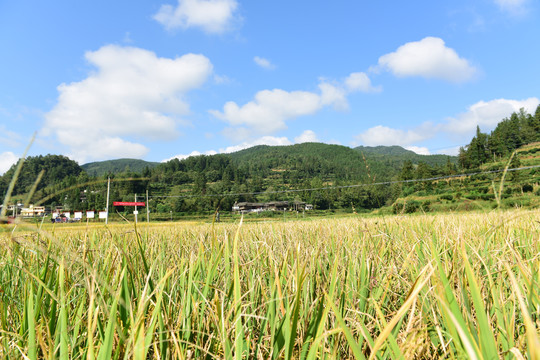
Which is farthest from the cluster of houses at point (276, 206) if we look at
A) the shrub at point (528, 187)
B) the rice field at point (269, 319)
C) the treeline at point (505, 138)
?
the treeline at point (505, 138)

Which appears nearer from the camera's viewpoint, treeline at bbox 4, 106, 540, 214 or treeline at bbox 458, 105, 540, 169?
treeline at bbox 4, 106, 540, 214

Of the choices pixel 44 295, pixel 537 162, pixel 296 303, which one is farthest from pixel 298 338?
pixel 537 162

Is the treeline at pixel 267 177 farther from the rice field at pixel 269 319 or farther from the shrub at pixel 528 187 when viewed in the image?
the shrub at pixel 528 187

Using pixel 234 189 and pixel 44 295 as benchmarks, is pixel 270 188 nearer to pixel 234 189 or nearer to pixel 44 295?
pixel 234 189

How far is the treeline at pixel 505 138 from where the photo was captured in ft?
195

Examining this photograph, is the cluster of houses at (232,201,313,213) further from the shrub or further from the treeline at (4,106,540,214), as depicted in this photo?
the shrub

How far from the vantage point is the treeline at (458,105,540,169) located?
5947cm

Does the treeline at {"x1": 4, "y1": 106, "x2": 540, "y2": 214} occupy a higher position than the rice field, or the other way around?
the treeline at {"x1": 4, "y1": 106, "x2": 540, "y2": 214}

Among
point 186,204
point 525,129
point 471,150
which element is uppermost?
point 525,129

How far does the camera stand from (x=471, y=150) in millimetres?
65750

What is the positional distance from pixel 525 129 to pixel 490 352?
9445 centimetres

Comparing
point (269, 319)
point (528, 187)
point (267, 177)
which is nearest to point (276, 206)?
point (528, 187)

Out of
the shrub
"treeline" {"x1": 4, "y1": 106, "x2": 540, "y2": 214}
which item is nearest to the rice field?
"treeline" {"x1": 4, "y1": 106, "x2": 540, "y2": 214}

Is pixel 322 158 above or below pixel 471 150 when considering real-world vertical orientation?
above
